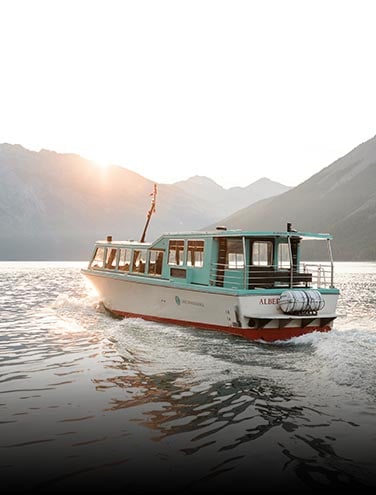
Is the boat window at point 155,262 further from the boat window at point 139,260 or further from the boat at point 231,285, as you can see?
the boat window at point 139,260

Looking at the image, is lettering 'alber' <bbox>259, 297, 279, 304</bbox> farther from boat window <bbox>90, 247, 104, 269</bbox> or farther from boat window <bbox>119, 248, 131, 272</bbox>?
boat window <bbox>90, 247, 104, 269</bbox>

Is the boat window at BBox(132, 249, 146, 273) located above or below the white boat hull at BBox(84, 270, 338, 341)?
above

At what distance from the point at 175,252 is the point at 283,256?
5.13 metres

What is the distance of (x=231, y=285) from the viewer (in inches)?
886

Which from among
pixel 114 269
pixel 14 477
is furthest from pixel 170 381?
pixel 114 269

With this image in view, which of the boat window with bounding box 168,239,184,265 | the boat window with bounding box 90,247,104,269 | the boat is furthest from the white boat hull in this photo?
the boat window with bounding box 90,247,104,269

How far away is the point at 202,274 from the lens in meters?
23.0

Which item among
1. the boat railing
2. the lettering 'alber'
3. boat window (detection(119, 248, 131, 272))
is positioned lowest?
the lettering 'alber'

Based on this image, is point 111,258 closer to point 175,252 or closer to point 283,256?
point 175,252

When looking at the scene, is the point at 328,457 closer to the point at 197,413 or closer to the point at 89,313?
the point at 197,413

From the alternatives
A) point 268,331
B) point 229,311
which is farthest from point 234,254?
point 268,331

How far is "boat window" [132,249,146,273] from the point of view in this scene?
26.9 metres

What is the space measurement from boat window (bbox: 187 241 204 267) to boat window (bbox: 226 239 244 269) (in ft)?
4.17

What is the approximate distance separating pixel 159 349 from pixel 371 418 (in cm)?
918
